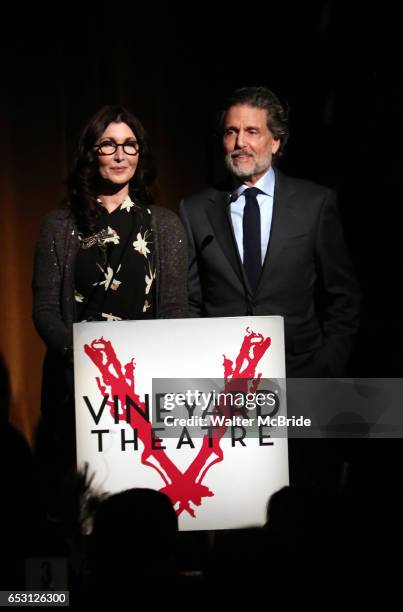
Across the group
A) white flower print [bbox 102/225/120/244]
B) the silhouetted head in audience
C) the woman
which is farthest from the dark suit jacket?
the silhouetted head in audience

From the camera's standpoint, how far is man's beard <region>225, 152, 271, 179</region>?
317cm

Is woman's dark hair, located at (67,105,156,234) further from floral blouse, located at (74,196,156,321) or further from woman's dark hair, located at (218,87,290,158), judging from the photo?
woman's dark hair, located at (218,87,290,158)

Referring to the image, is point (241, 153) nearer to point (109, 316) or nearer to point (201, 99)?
point (109, 316)

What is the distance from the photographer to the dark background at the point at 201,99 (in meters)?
3.87

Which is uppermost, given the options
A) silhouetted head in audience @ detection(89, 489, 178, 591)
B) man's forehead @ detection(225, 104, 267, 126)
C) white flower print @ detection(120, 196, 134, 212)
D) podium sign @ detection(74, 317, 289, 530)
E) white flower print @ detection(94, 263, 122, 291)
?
man's forehead @ detection(225, 104, 267, 126)

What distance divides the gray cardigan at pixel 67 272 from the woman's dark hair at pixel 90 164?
48 millimetres

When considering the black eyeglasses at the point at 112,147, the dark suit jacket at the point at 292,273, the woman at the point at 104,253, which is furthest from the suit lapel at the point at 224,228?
the black eyeglasses at the point at 112,147

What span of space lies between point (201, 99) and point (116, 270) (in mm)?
1259

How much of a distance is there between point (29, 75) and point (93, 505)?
216cm

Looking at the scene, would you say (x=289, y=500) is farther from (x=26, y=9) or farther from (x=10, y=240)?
(x=26, y=9)

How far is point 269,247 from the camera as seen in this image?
3.16 m

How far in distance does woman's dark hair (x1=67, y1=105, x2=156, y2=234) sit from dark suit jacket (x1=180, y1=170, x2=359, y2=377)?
1.04ft

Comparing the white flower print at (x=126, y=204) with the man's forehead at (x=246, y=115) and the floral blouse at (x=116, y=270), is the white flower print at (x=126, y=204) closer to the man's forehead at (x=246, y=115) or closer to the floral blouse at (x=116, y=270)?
the floral blouse at (x=116, y=270)

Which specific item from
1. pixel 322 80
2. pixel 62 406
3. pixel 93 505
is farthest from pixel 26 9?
pixel 93 505
